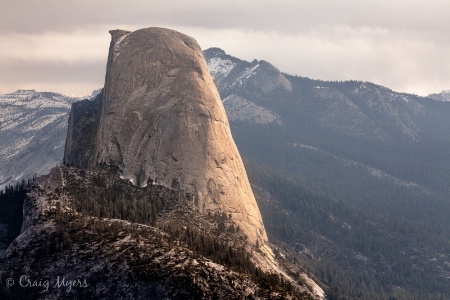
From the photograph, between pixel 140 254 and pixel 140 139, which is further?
pixel 140 139

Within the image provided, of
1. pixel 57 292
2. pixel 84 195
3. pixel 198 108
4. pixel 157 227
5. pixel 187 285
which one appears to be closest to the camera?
pixel 187 285

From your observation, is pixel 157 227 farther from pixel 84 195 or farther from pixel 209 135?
pixel 209 135

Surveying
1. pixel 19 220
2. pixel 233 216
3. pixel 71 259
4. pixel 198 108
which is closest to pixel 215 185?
pixel 233 216

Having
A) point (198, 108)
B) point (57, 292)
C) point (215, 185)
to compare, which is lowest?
point (57, 292)

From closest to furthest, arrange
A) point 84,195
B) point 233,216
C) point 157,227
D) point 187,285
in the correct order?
point 187,285, point 157,227, point 84,195, point 233,216

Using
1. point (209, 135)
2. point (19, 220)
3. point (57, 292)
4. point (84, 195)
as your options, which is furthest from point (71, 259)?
point (209, 135)

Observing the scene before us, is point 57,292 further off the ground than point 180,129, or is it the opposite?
point 180,129

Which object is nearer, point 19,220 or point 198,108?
point 19,220

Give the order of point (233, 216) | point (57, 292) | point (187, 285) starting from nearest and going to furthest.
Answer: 1. point (187, 285)
2. point (57, 292)
3. point (233, 216)

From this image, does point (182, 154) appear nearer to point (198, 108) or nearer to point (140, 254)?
point (198, 108)
